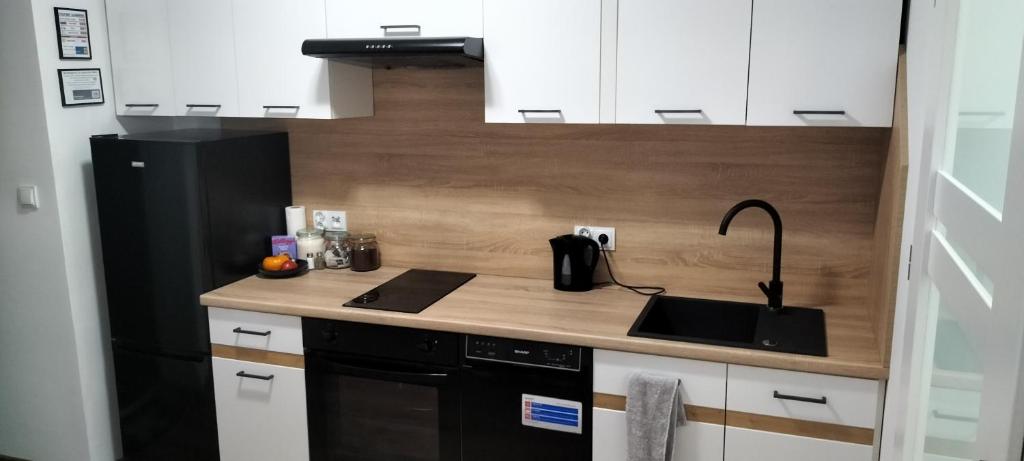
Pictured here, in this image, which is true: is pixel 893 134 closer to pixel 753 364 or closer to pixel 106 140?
pixel 753 364

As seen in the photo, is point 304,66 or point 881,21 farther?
point 304,66

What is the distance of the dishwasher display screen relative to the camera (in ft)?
7.46

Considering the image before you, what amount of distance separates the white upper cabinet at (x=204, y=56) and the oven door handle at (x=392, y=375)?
3.23ft

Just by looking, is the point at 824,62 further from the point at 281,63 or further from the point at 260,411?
the point at 260,411

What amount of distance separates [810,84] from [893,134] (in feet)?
0.82

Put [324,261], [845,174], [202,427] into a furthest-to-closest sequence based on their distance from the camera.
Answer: [324,261] < [202,427] < [845,174]

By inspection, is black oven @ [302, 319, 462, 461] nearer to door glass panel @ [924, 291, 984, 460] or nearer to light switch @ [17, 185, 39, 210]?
light switch @ [17, 185, 39, 210]

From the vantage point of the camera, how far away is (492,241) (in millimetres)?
2889

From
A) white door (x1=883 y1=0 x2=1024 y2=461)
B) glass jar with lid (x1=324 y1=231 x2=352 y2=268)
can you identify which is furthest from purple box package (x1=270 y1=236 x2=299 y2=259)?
white door (x1=883 y1=0 x2=1024 y2=461)

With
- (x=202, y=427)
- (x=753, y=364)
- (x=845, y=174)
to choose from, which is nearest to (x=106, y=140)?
(x=202, y=427)

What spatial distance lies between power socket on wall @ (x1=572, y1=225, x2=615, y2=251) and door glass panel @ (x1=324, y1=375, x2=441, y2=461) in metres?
0.75

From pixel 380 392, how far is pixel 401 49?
1.08 metres

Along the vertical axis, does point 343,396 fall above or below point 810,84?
below

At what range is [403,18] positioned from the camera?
251 centimetres
